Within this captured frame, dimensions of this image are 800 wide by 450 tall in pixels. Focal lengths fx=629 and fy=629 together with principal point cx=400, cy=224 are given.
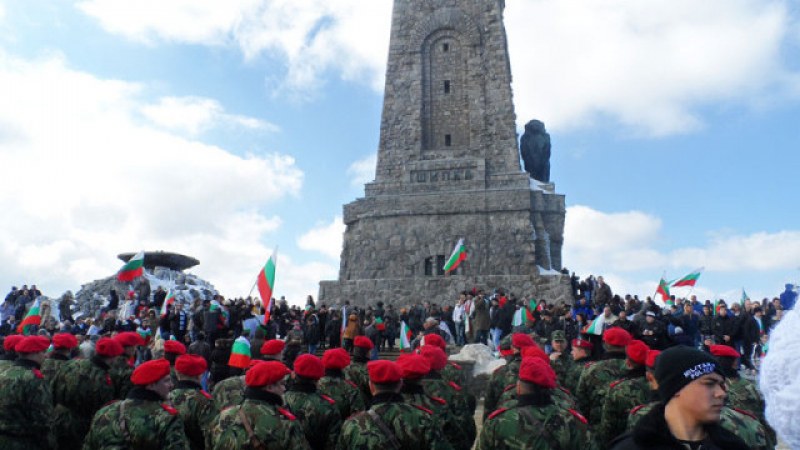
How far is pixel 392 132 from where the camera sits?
2917 centimetres

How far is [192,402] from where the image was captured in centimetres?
581

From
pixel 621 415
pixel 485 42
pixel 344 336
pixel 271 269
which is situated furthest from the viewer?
pixel 485 42

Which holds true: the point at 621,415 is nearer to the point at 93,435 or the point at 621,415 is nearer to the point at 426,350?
the point at 426,350

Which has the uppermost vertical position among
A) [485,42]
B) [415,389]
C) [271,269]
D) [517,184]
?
[485,42]

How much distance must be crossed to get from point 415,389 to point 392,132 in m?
24.7

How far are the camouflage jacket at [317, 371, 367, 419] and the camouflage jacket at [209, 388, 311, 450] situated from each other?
6.30ft

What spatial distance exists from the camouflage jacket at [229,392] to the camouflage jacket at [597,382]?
368cm


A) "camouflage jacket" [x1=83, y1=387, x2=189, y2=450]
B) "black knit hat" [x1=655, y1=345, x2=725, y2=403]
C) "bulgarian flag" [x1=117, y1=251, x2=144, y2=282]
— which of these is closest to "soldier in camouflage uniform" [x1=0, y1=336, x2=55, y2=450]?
"camouflage jacket" [x1=83, y1=387, x2=189, y2=450]

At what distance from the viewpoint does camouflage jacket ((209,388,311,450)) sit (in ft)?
14.1

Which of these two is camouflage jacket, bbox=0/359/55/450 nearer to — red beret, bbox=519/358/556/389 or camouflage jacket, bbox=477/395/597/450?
camouflage jacket, bbox=477/395/597/450

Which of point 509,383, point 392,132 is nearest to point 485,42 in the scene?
point 392,132

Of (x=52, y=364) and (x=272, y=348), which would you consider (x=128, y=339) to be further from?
(x=272, y=348)

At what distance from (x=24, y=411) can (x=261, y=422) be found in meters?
2.88

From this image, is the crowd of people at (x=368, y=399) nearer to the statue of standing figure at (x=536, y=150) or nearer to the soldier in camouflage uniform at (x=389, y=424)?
the soldier in camouflage uniform at (x=389, y=424)
